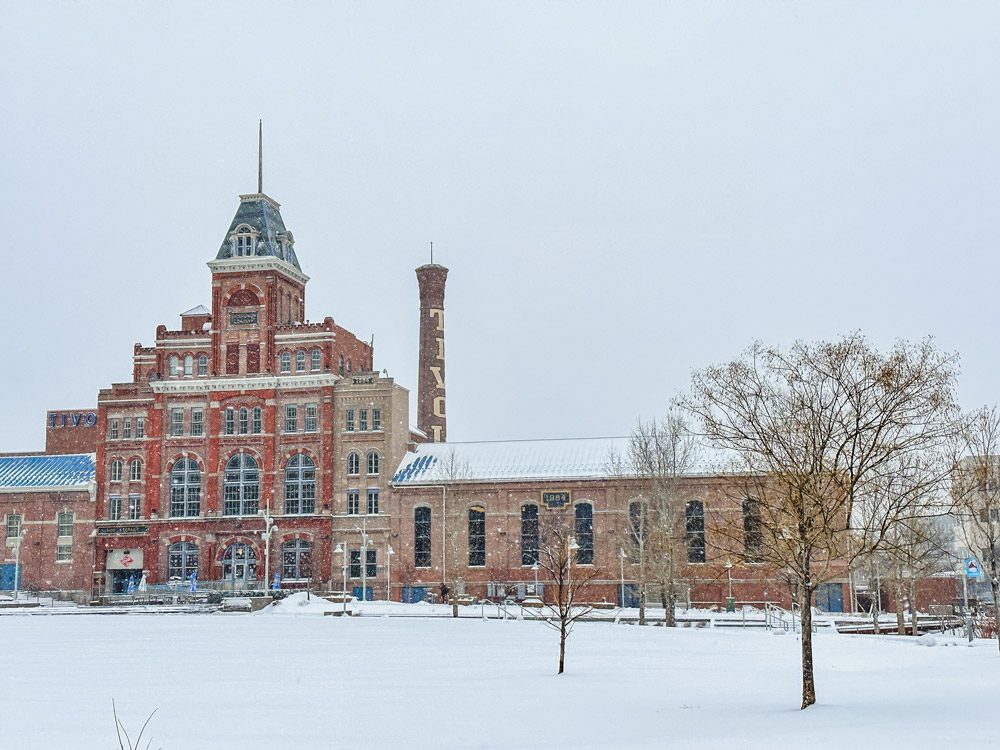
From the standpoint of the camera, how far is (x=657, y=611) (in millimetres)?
65188

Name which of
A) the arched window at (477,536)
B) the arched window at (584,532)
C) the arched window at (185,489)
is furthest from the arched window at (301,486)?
the arched window at (584,532)

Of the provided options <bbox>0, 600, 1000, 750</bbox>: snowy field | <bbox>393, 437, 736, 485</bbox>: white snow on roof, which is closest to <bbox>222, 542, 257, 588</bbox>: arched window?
<bbox>393, 437, 736, 485</bbox>: white snow on roof

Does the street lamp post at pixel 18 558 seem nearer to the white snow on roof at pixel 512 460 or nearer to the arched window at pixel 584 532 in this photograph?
the white snow on roof at pixel 512 460

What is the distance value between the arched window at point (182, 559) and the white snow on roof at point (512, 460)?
1559 centimetres

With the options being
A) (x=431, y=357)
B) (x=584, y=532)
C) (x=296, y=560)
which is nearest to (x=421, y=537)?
(x=296, y=560)

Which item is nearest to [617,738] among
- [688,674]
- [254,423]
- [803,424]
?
[803,424]

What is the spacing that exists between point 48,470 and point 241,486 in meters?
16.6

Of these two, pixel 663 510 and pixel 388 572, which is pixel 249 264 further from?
pixel 663 510

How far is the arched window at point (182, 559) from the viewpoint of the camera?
79750 mm

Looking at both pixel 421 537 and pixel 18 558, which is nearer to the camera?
pixel 421 537

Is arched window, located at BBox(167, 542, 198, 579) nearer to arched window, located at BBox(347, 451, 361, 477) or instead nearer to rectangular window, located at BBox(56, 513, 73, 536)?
rectangular window, located at BBox(56, 513, 73, 536)

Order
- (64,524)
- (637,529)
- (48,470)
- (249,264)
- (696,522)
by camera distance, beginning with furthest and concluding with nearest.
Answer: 1. (48,470)
2. (64,524)
3. (249,264)
4. (696,522)
5. (637,529)

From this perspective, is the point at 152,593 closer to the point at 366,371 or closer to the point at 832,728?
the point at 366,371

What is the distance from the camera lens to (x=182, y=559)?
80.0 metres
